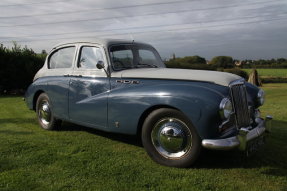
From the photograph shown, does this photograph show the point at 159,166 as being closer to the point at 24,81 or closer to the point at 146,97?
the point at 146,97

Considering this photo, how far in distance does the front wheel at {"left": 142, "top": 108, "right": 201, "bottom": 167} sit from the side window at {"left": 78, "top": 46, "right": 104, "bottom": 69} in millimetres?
1516

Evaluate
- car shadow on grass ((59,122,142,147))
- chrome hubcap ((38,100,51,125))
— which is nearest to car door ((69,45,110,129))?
car shadow on grass ((59,122,142,147))

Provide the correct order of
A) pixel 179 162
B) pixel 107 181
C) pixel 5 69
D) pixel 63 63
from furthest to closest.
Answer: pixel 5 69 → pixel 63 63 → pixel 179 162 → pixel 107 181

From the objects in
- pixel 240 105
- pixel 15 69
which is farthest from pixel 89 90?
pixel 15 69

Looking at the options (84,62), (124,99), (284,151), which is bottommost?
(284,151)

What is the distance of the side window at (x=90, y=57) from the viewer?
4.79 m

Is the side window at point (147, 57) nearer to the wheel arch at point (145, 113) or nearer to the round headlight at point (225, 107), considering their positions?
the wheel arch at point (145, 113)

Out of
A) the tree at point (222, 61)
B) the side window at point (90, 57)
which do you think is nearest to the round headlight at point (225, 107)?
the side window at point (90, 57)

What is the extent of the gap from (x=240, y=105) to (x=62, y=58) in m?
3.48

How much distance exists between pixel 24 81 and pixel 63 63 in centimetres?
1176

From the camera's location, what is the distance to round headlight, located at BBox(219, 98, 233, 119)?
136 inches

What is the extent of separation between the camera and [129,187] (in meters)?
3.19

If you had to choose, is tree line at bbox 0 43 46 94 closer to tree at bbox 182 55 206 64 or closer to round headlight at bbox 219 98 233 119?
round headlight at bbox 219 98 233 119

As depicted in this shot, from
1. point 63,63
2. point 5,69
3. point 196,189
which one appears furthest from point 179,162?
point 5,69
